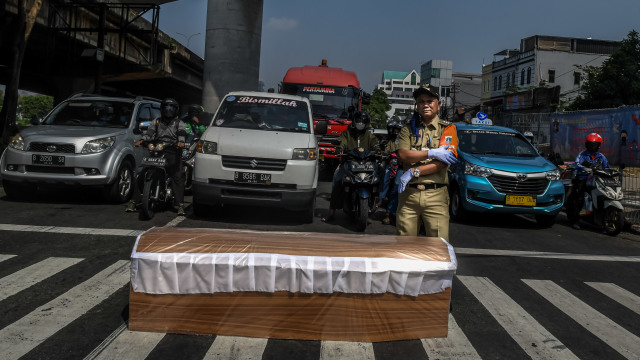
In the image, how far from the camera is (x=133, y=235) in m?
7.17

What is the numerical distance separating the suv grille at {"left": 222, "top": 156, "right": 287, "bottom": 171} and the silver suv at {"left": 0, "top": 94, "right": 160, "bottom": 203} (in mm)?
1731

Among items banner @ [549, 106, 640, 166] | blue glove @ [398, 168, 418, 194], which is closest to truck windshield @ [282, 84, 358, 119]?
banner @ [549, 106, 640, 166]

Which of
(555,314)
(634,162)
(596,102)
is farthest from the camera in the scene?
(596,102)

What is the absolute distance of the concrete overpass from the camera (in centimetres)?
2073

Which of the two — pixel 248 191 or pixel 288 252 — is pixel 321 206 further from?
pixel 288 252

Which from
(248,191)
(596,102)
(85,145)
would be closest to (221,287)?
(248,191)

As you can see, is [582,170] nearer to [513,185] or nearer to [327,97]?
[513,185]

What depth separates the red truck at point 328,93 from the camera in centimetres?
1564

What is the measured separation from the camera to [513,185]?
30.8 ft

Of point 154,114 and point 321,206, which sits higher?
point 154,114

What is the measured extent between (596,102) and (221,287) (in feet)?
129

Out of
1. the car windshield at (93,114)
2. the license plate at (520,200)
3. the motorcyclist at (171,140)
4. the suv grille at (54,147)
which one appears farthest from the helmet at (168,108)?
Result: the license plate at (520,200)

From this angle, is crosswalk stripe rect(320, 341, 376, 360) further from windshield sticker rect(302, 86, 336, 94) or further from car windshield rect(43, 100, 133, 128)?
windshield sticker rect(302, 86, 336, 94)

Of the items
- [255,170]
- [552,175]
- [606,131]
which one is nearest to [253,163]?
[255,170]
